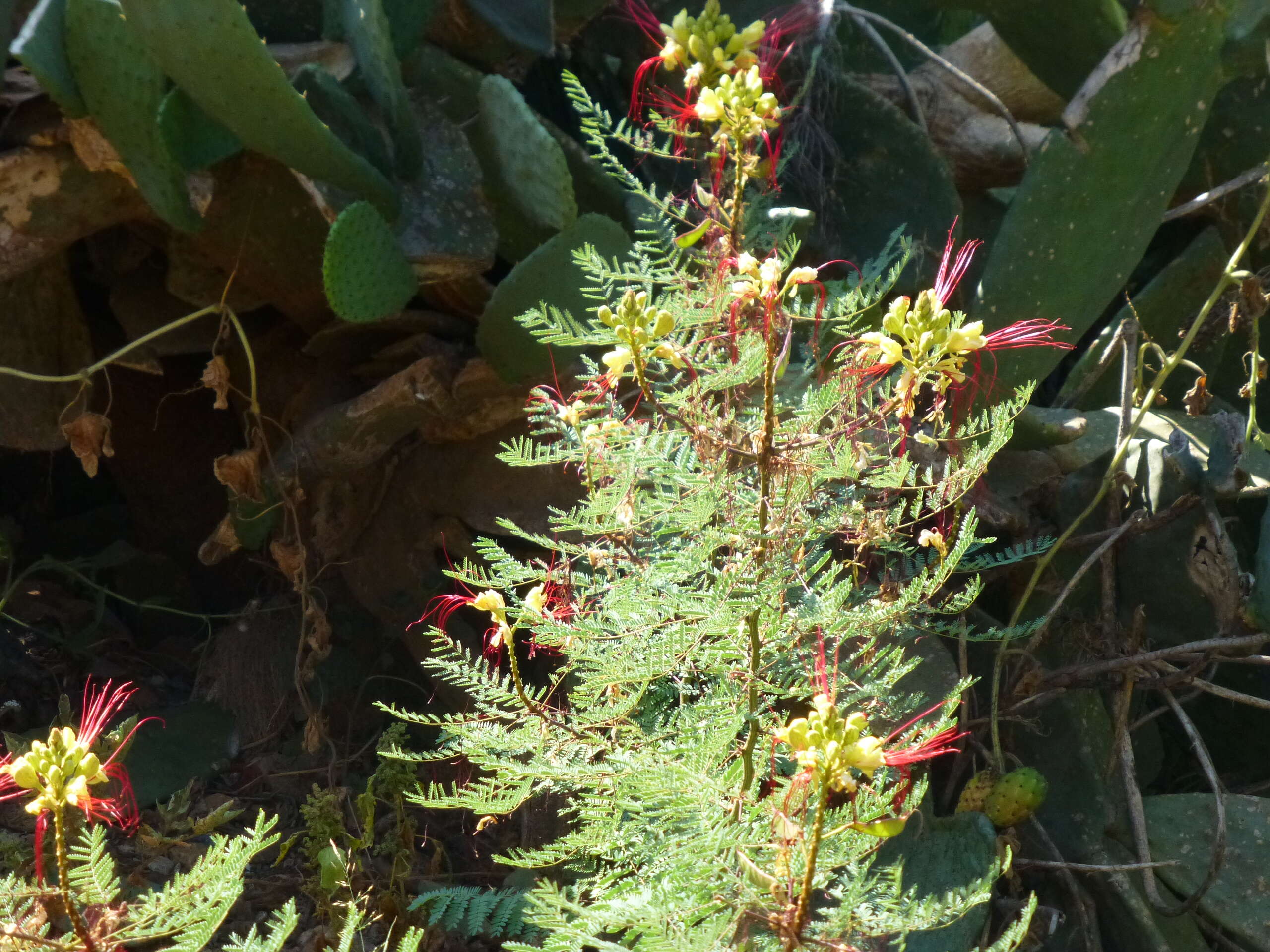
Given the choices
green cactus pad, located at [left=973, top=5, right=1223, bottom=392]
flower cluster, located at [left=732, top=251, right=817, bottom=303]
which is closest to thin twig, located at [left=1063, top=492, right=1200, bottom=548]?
green cactus pad, located at [left=973, top=5, right=1223, bottom=392]

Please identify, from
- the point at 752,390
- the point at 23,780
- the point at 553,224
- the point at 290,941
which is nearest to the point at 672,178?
the point at 553,224

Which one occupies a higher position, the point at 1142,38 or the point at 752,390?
the point at 1142,38

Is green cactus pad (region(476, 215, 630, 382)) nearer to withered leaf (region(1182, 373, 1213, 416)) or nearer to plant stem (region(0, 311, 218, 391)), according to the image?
plant stem (region(0, 311, 218, 391))

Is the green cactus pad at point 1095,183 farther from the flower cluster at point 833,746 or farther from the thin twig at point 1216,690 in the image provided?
the flower cluster at point 833,746

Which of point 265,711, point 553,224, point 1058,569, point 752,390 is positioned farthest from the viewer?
point 265,711

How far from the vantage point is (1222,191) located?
1960mm

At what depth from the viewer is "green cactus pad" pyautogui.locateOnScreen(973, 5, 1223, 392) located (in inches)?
68.1

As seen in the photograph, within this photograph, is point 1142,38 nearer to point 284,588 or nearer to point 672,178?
point 672,178

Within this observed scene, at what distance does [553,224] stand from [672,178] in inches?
19.3

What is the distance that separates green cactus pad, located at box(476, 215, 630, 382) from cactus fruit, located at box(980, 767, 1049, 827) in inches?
35.0

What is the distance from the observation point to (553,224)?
1.62m

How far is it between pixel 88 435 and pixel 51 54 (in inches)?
24.3

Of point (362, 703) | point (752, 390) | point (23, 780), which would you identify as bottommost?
point (362, 703)

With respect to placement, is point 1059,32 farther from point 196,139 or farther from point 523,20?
point 196,139
